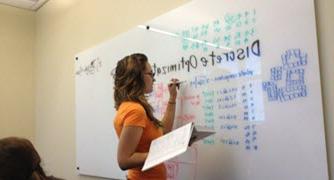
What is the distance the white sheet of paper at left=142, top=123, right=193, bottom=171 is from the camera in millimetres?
1249

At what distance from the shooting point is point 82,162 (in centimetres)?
277

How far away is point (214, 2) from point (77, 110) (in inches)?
64.1

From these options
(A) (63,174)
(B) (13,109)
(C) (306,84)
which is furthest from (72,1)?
(C) (306,84)

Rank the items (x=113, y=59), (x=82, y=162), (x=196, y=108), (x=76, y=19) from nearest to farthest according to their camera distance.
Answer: (x=196, y=108), (x=113, y=59), (x=82, y=162), (x=76, y=19)

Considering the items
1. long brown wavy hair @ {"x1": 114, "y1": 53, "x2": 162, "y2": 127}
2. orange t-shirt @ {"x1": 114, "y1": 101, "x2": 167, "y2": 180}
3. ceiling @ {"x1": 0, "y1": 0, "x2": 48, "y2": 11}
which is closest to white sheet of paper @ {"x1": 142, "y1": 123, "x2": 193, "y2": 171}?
orange t-shirt @ {"x1": 114, "y1": 101, "x2": 167, "y2": 180}

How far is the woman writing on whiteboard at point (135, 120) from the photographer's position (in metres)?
1.47

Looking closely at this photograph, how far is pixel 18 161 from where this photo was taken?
3.14 ft

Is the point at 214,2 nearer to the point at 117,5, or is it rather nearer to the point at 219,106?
the point at 219,106

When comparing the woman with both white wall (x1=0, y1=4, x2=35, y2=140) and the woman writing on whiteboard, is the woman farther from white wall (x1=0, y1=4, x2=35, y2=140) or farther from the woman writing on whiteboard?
white wall (x1=0, y1=4, x2=35, y2=140)

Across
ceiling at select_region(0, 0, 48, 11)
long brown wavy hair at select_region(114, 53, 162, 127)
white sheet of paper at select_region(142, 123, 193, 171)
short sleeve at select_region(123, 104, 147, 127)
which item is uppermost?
ceiling at select_region(0, 0, 48, 11)

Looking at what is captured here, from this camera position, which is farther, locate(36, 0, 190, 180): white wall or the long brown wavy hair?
locate(36, 0, 190, 180): white wall

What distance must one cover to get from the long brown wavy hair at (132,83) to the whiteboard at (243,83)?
31 centimetres

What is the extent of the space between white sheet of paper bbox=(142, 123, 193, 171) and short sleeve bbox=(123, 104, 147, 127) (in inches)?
5.1

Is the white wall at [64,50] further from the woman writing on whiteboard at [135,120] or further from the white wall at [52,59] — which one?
the woman writing on whiteboard at [135,120]
